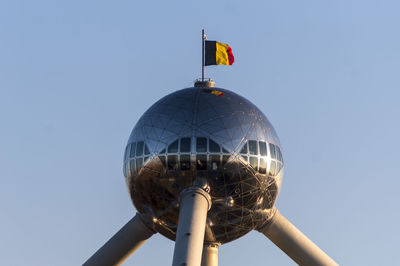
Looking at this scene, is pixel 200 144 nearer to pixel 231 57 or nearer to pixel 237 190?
pixel 237 190

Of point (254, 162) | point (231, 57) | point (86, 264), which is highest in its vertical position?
point (231, 57)

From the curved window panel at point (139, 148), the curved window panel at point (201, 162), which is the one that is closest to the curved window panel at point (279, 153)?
the curved window panel at point (201, 162)

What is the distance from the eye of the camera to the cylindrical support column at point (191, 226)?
124ft

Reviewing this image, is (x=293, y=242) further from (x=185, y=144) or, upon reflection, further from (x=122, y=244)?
(x=185, y=144)

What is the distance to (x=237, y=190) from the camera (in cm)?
4016

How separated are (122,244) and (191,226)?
6.89m

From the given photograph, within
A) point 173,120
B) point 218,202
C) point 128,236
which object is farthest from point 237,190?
point 128,236

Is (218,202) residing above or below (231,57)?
below

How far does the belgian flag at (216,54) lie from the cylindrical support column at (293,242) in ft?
24.0

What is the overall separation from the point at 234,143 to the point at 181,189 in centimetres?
278

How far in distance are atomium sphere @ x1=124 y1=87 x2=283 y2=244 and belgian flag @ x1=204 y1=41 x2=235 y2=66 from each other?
3671mm

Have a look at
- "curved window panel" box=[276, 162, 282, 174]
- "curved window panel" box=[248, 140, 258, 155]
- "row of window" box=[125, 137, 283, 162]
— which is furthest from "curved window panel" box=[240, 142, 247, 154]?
"curved window panel" box=[276, 162, 282, 174]

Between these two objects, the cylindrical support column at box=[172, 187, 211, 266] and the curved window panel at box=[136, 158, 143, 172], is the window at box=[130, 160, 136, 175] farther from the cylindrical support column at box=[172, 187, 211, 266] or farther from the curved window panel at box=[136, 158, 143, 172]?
the cylindrical support column at box=[172, 187, 211, 266]

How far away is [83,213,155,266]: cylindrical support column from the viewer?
1756 inches
